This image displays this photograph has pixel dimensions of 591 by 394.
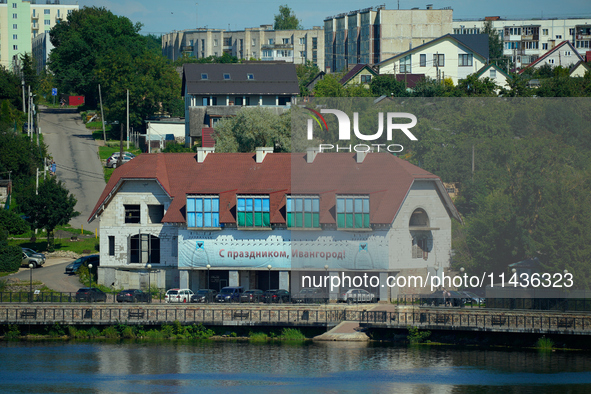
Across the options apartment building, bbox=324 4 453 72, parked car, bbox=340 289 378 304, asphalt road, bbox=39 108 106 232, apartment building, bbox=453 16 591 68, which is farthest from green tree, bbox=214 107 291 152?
apartment building, bbox=453 16 591 68

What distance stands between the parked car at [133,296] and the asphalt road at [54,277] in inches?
223

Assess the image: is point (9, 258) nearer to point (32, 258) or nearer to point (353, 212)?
point (32, 258)

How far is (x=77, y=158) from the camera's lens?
10369 cm

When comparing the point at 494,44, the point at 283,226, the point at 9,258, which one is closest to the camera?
the point at 283,226

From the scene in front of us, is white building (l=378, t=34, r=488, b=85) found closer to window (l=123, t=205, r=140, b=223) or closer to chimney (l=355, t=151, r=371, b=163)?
chimney (l=355, t=151, r=371, b=163)

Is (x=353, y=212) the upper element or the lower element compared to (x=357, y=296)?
upper

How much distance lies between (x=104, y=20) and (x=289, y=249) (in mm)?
90132

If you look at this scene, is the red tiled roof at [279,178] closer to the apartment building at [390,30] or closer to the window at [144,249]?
the window at [144,249]

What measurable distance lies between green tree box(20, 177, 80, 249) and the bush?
5199 millimetres

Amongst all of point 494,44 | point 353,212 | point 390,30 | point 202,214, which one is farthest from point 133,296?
point 494,44

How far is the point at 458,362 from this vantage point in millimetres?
50656

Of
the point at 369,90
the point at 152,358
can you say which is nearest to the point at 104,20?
the point at 369,90

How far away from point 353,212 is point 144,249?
56.1 ft

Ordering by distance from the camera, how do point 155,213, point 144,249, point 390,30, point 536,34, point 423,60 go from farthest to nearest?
point 536,34, point 390,30, point 423,60, point 155,213, point 144,249
